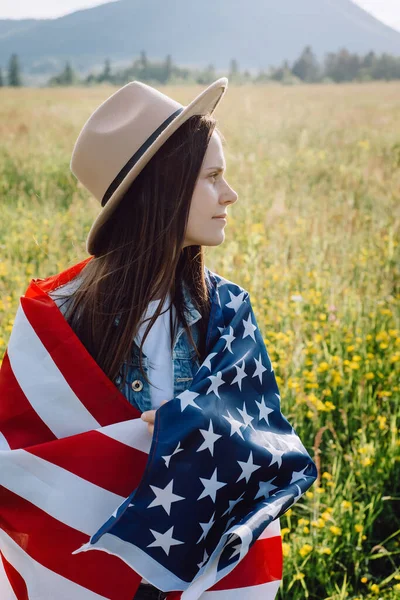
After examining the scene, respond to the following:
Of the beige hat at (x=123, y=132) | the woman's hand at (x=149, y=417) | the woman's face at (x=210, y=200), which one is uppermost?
the beige hat at (x=123, y=132)

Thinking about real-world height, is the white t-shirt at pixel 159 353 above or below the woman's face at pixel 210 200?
below

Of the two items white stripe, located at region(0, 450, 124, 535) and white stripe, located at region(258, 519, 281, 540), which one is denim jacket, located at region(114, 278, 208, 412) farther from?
white stripe, located at region(258, 519, 281, 540)

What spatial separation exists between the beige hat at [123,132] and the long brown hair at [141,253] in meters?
0.04

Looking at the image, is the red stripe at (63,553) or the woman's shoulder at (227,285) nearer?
the red stripe at (63,553)

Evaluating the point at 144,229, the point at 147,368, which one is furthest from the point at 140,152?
the point at 147,368

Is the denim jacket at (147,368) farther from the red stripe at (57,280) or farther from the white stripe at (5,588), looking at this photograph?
the white stripe at (5,588)

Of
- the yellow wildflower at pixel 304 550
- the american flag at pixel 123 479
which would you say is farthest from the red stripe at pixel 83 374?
the yellow wildflower at pixel 304 550

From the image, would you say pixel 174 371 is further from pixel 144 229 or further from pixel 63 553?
pixel 63 553

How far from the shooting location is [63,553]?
134 cm

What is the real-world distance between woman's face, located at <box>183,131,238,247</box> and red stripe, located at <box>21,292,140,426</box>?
36cm

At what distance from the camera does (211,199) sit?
4.86ft

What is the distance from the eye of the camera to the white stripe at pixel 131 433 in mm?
1357

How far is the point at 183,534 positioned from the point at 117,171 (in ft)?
2.58

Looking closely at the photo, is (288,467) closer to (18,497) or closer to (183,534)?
(183,534)
